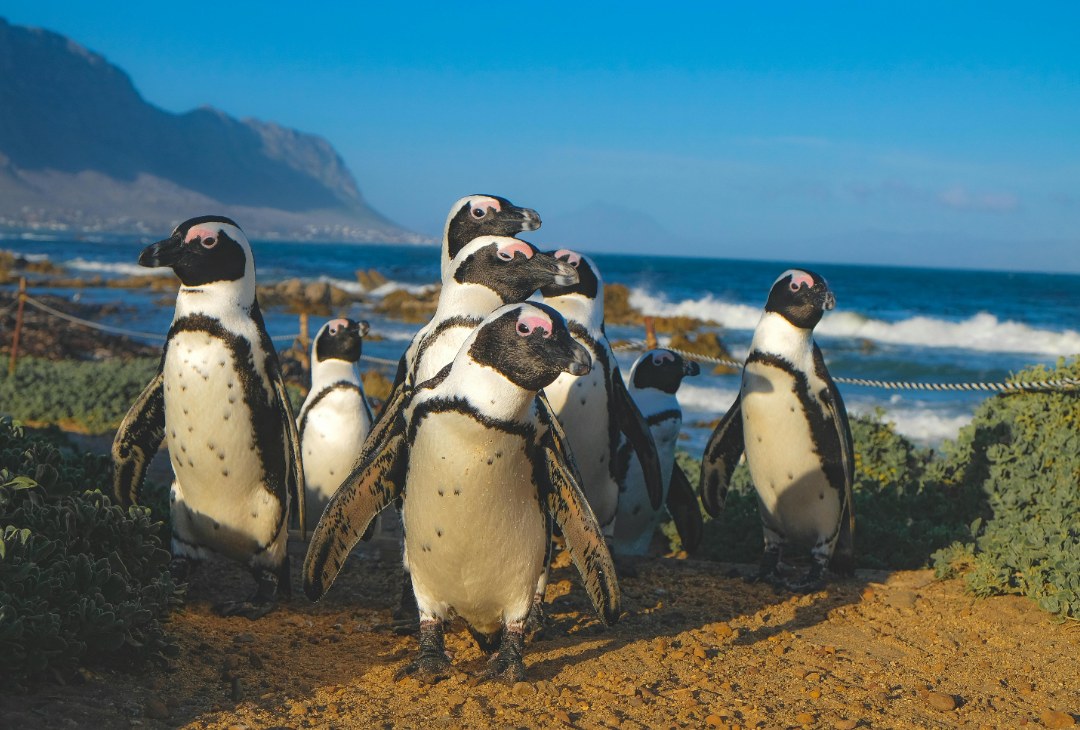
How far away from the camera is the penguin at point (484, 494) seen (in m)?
3.06

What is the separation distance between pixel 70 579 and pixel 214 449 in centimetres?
98

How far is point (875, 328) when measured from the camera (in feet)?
97.5

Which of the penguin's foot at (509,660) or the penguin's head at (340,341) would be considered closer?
the penguin's foot at (509,660)

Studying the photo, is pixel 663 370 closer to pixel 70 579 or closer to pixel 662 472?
pixel 662 472

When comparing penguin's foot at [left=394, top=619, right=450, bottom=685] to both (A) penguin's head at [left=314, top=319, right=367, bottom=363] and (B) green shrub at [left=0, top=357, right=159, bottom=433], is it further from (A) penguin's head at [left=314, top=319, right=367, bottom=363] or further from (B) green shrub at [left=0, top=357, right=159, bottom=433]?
(B) green shrub at [left=0, top=357, right=159, bottom=433]

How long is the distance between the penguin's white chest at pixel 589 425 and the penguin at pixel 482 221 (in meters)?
0.76

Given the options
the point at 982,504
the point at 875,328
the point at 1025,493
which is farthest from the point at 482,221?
the point at 875,328

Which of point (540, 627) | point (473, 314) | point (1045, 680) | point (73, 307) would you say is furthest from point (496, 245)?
point (73, 307)

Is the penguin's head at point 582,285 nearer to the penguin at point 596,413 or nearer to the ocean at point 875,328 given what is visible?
the penguin at point 596,413

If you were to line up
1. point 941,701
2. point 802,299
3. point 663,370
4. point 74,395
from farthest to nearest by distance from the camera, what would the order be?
1. point 74,395
2. point 663,370
3. point 802,299
4. point 941,701

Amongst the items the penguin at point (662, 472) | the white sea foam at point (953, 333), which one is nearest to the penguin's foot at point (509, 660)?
the penguin at point (662, 472)

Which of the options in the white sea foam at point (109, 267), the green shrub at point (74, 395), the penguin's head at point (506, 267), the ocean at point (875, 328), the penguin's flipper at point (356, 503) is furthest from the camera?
the white sea foam at point (109, 267)

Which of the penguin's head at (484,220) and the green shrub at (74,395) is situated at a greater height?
the penguin's head at (484,220)

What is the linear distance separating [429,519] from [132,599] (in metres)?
1.02
